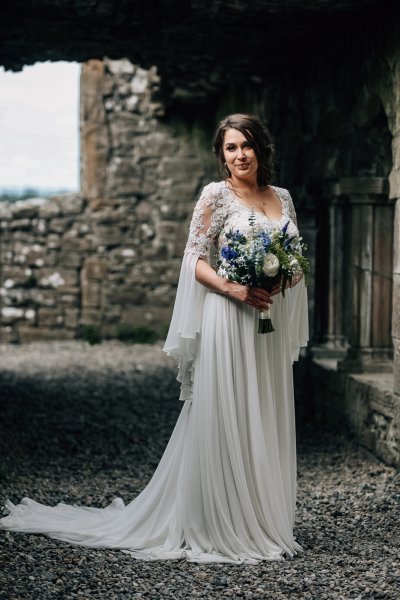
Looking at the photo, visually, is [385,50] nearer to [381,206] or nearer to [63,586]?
[381,206]

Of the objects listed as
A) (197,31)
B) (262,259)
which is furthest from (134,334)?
(262,259)

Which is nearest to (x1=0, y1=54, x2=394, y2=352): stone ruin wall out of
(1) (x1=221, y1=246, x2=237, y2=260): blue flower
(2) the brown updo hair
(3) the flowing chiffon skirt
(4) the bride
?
(2) the brown updo hair

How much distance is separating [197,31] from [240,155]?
112 inches

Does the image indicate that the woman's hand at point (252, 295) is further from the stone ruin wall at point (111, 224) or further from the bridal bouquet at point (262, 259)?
the stone ruin wall at point (111, 224)

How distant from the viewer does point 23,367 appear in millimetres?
11117

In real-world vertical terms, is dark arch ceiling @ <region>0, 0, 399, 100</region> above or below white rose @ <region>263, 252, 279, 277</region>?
above

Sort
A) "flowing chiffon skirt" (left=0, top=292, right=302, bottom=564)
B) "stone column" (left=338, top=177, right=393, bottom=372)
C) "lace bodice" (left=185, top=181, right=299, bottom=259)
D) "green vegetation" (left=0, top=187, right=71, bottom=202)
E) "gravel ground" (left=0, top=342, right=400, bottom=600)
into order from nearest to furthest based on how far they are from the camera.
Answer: "gravel ground" (left=0, top=342, right=400, bottom=600), "flowing chiffon skirt" (left=0, top=292, right=302, bottom=564), "lace bodice" (left=185, top=181, right=299, bottom=259), "stone column" (left=338, top=177, right=393, bottom=372), "green vegetation" (left=0, top=187, right=71, bottom=202)

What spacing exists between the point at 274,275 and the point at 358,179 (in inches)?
125

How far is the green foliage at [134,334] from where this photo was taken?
13141 millimetres

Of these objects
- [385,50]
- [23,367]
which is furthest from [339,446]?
[23,367]

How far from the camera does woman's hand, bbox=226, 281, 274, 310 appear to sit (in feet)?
14.8

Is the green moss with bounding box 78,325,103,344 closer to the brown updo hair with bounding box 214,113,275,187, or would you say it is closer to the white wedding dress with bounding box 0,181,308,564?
the white wedding dress with bounding box 0,181,308,564

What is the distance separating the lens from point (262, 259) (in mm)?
4410

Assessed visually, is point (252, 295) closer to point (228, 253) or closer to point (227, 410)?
point (228, 253)
